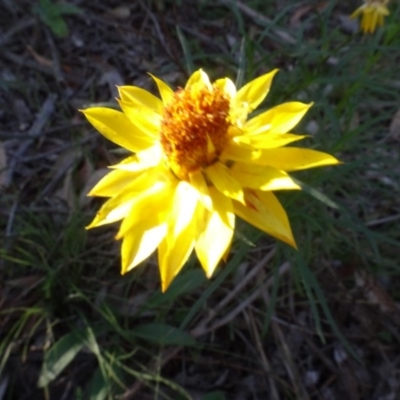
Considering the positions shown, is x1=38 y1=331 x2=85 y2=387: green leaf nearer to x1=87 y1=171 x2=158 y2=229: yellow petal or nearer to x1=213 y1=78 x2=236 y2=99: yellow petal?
x1=87 y1=171 x2=158 y2=229: yellow petal

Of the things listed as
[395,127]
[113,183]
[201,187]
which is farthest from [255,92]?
[395,127]

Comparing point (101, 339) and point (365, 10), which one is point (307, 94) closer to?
point (365, 10)

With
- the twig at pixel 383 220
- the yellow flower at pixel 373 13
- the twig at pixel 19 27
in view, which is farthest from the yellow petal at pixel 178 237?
the twig at pixel 19 27

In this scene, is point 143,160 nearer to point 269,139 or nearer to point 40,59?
point 269,139

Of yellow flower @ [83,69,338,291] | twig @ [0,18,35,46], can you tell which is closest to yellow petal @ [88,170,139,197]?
yellow flower @ [83,69,338,291]

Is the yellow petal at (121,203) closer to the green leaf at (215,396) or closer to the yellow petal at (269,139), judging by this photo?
the yellow petal at (269,139)
